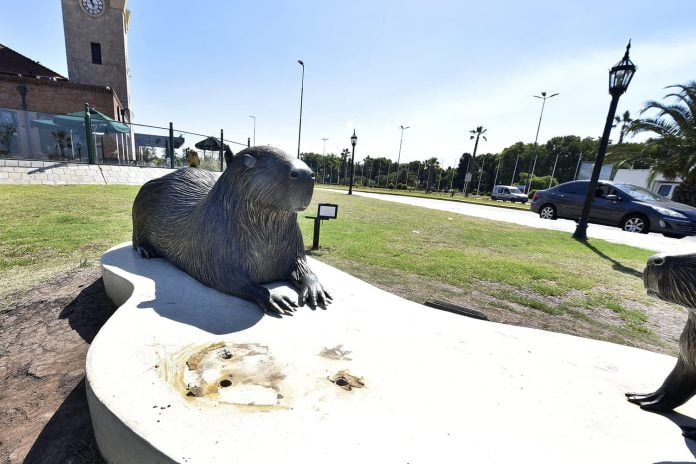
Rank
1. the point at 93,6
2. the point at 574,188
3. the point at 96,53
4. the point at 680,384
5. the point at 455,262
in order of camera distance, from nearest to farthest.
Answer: the point at 680,384 → the point at 455,262 → the point at 574,188 → the point at 93,6 → the point at 96,53

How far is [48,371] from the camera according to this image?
2.12 metres

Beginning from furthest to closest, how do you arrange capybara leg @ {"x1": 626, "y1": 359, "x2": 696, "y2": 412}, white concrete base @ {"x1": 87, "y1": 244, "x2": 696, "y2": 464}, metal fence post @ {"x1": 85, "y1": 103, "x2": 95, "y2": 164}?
1. metal fence post @ {"x1": 85, "y1": 103, "x2": 95, "y2": 164}
2. capybara leg @ {"x1": 626, "y1": 359, "x2": 696, "y2": 412}
3. white concrete base @ {"x1": 87, "y1": 244, "x2": 696, "y2": 464}

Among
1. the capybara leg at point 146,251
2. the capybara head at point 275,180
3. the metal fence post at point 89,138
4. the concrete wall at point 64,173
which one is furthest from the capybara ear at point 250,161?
the metal fence post at point 89,138

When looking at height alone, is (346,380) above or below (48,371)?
above

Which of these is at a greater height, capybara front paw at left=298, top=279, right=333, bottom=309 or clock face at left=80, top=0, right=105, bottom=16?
clock face at left=80, top=0, right=105, bottom=16

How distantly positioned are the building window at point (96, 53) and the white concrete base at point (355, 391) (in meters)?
30.5

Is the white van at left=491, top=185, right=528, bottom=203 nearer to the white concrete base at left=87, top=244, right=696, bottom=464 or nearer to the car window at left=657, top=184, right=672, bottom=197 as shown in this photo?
the car window at left=657, top=184, right=672, bottom=197

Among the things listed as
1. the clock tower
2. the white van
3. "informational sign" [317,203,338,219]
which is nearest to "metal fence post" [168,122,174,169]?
"informational sign" [317,203,338,219]

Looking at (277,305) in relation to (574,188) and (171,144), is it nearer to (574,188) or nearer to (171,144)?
(574,188)

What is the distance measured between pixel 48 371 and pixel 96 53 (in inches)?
1217

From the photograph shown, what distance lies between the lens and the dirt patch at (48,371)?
1.57 metres

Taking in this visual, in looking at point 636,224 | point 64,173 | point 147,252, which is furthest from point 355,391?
point 64,173

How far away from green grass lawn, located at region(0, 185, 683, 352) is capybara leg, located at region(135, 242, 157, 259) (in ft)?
4.01

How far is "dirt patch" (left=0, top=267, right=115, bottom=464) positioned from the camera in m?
1.57
